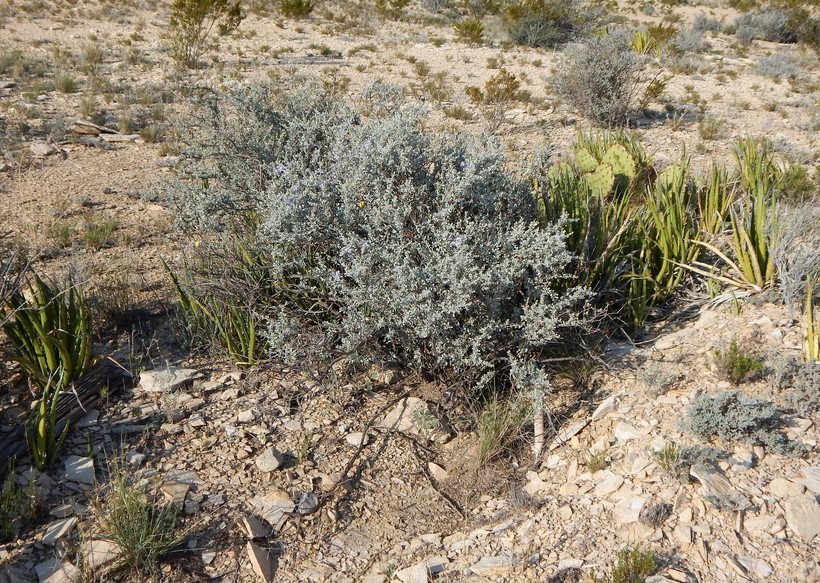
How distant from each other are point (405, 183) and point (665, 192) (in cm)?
264

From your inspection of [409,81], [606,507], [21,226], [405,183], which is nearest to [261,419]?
[405,183]

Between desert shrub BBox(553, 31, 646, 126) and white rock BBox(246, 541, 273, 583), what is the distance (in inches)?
359

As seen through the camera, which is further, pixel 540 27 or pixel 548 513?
pixel 540 27

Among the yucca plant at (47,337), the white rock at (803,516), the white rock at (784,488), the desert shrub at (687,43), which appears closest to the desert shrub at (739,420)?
the white rock at (784,488)

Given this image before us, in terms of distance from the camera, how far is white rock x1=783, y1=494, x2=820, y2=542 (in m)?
2.86

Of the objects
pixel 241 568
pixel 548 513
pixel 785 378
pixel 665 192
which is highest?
pixel 665 192

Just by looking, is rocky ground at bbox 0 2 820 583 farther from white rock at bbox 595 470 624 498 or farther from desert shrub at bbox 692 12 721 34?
desert shrub at bbox 692 12 721 34

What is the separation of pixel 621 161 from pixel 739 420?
124 inches

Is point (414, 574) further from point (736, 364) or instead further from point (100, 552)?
point (736, 364)

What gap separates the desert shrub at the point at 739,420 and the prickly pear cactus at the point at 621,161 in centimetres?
284

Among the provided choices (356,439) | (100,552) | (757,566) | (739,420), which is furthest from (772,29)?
(100,552)

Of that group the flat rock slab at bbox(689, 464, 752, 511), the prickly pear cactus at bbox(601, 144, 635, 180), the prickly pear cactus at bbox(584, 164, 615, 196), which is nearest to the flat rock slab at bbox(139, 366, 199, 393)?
the flat rock slab at bbox(689, 464, 752, 511)

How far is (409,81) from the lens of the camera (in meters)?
13.6

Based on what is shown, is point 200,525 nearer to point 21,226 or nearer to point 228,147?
point 228,147
